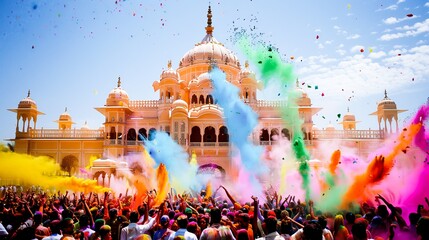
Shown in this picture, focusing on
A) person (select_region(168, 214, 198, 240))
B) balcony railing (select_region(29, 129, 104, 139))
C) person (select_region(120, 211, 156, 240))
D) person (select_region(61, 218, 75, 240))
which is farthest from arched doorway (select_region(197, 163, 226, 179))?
person (select_region(61, 218, 75, 240))

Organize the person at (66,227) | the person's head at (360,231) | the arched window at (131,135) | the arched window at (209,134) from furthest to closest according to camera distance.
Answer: the arched window at (131,135)
the arched window at (209,134)
the person at (66,227)
the person's head at (360,231)

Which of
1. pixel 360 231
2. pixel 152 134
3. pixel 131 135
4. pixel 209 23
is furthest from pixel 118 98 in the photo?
pixel 360 231

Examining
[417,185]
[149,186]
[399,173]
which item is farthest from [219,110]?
[417,185]

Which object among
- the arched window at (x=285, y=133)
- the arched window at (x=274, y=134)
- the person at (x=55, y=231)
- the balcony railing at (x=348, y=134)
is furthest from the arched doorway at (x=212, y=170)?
the person at (x=55, y=231)

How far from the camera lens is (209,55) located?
4606 cm

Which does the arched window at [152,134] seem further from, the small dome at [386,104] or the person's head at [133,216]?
the person's head at [133,216]

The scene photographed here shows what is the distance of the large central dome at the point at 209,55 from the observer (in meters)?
45.8

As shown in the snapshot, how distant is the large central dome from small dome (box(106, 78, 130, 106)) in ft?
35.2

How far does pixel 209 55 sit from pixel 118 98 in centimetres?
1383

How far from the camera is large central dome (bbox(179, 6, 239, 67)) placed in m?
45.8

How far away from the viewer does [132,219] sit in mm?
6473

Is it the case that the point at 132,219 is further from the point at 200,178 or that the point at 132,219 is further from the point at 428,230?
the point at 200,178

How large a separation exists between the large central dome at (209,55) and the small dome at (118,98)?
10.7 metres

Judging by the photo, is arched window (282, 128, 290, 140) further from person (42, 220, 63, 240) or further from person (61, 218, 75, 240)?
person (61, 218, 75, 240)
